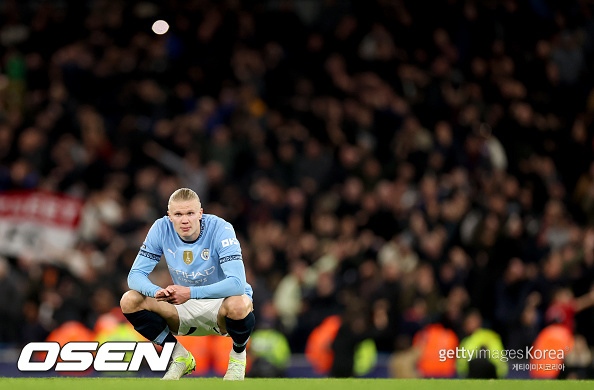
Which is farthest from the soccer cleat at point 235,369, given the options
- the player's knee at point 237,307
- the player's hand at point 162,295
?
the player's hand at point 162,295

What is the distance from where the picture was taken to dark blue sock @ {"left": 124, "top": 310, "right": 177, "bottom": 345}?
24.8ft

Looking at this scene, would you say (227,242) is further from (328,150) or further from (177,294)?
(328,150)

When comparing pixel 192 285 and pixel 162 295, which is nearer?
pixel 162 295

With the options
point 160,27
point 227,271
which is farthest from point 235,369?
point 160,27

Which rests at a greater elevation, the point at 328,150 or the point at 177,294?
the point at 328,150

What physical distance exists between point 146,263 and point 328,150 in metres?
9.78

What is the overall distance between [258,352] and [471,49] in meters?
8.89

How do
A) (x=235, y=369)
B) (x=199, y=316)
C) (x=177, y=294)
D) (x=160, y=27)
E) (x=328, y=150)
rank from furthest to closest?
(x=160, y=27)
(x=328, y=150)
(x=235, y=369)
(x=199, y=316)
(x=177, y=294)

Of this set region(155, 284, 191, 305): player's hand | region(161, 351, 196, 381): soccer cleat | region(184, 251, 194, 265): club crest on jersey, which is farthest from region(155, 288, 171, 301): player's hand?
region(161, 351, 196, 381): soccer cleat

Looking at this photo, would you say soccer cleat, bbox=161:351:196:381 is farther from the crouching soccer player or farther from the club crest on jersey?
the club crest on jersey

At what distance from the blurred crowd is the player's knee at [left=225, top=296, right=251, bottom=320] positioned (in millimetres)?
5420

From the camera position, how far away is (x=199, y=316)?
768cm

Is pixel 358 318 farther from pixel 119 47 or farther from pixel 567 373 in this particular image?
pixel 119 47

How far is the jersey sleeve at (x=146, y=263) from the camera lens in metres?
→ 7.37
